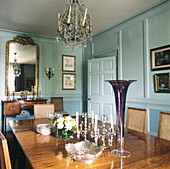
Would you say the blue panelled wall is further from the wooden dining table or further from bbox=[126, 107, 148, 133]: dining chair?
the wooden dining table

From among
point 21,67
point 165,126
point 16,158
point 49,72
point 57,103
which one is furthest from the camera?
point 49,72

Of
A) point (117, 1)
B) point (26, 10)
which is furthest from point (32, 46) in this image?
point (117, 1)

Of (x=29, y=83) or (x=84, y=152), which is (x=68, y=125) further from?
(x=29, y=83)

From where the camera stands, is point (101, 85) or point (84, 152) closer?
point (84, 152)

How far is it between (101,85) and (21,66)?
7.17ft

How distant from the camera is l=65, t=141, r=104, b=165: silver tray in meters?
1.03

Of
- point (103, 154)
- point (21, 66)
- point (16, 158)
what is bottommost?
point (16, 158)

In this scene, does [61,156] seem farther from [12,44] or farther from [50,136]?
[12,44]

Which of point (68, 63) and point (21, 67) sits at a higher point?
point (68, 63)

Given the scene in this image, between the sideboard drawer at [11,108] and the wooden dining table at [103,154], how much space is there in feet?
7.60

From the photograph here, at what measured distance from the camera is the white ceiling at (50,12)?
2.91 m

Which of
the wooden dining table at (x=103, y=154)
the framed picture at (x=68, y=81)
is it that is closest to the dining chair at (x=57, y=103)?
the framed picture at (x=68, y=81)

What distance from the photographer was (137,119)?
203cm

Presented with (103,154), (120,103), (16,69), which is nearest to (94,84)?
(16,69)
